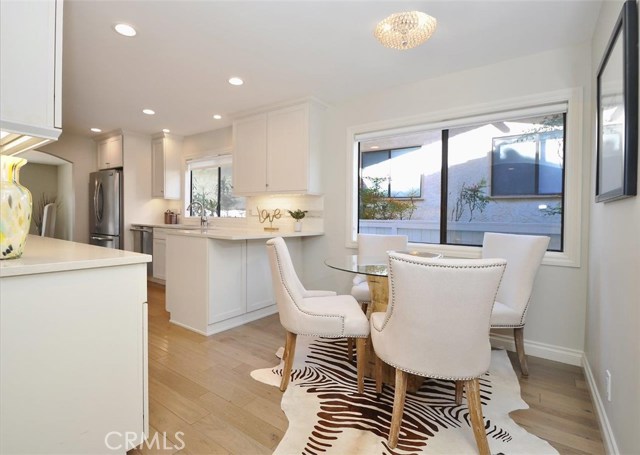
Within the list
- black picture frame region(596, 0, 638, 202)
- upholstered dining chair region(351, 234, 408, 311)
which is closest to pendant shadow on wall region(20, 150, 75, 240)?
upholstered dining chair region(351, 234, 408, 311)

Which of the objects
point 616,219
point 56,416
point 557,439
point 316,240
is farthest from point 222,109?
point 557,439

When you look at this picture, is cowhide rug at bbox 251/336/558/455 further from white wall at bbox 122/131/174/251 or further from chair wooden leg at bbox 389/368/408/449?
white wall at bbox 122/131/174/251

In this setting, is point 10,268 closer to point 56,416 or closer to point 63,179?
point 56,416

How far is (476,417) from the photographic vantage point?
1.44 m

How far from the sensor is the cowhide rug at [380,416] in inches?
59.7

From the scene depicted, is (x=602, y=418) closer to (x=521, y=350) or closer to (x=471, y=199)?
(x=521, y=350)

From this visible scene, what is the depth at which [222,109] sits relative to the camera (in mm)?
3977

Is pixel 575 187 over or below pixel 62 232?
over

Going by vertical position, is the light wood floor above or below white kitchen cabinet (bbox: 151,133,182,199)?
below

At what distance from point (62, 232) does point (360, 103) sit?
16.4 ft

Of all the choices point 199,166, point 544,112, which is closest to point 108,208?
point 199,166

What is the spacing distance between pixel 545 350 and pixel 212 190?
188 inches

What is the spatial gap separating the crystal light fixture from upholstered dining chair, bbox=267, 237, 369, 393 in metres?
1.47

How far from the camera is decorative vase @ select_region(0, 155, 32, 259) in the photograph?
1197mm
